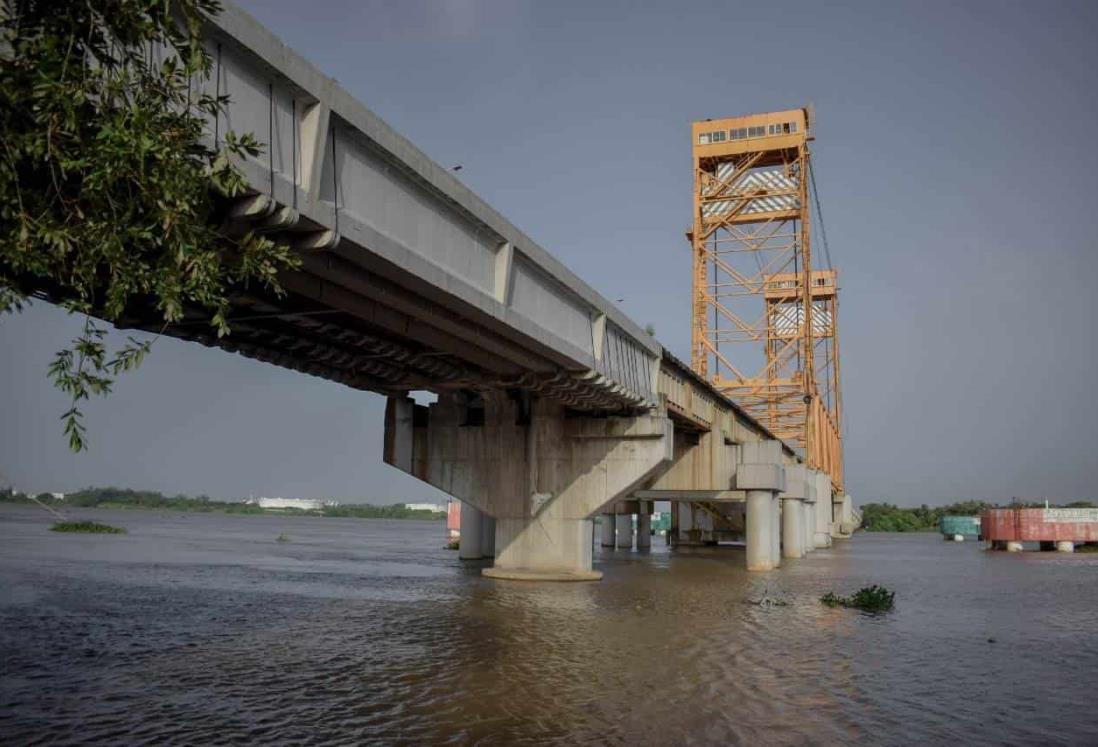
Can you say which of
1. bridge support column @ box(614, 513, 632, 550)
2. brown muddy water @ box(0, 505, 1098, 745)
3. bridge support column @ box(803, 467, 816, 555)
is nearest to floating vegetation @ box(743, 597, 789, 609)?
brown muddy water @ box(0, 505, 1098, 745)

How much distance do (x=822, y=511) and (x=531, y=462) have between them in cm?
5505

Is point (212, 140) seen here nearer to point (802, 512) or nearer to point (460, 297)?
point (460, 297)

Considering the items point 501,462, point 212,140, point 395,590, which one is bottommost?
point 395,590

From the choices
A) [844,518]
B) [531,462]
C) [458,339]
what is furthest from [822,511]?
[458,339]

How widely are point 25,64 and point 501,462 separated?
94.6 feet

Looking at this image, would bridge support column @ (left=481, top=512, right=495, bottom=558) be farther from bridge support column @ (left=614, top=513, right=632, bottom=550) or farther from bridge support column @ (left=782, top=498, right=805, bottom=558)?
bridge support column @ (left=614, top=513, right=632, bottom=550)

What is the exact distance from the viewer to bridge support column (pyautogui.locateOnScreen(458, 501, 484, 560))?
45.5m

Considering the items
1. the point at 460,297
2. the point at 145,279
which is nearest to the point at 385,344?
the point at 460,297

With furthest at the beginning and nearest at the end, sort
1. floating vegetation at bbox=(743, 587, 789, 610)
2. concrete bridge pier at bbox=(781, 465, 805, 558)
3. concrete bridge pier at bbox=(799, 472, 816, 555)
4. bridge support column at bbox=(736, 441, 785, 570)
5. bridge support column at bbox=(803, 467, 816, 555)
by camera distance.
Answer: bridge support column at bbox=(803, 467, 816, 555) → concrete bridge pier at bbox=(799, 472, 816, 555) → concrete bridge pier at bbox=(781, 465, 805, 558) → bridge support column at bbox=(736, 441, 785, 570) → floating vegetation at bbox=(743, 587, 789, 610)

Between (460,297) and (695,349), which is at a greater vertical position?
(695,349)

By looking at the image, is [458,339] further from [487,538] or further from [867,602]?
[487,538]

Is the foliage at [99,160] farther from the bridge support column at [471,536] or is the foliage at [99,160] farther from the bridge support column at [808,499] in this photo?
the bridge support column at [808,499]

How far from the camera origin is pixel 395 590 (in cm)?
2903

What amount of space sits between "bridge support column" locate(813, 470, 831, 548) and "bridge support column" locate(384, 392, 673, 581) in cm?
4701
